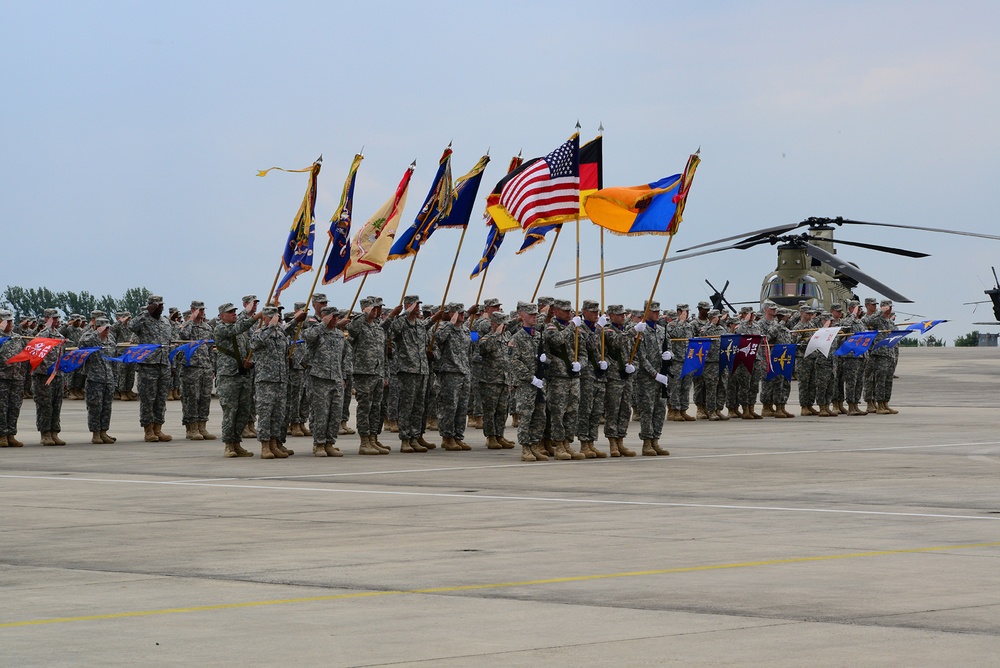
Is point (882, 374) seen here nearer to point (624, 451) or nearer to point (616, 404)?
point (624, 451)

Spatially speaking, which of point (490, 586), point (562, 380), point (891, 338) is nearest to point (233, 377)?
point (562, 380)

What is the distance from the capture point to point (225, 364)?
19.1 m

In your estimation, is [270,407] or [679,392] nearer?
[270,407]

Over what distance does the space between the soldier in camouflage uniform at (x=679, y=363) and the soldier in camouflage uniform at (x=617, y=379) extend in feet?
21.9

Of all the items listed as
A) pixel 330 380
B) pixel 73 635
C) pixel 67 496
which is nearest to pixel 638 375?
pixel 330 380

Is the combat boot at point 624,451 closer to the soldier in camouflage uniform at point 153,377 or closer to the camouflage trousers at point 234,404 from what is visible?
the camouflage trousers at point 234,404

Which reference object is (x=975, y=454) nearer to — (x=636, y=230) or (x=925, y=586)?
(x=636, y=230)

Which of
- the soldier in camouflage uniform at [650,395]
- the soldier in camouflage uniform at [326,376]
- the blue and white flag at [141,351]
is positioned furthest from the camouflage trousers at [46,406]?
the soldier in camouflage uniform at [650,395]

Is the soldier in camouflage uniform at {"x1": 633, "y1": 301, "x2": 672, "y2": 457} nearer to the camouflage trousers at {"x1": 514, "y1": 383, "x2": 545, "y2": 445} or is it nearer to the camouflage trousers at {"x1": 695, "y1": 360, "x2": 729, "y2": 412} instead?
the camouflage trousers at {"x1": 514, "y1": 383, "x2": 545, "y2": 445}

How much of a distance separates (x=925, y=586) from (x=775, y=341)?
19520 millimetres

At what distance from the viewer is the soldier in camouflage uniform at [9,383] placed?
20.4m

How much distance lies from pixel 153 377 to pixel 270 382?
433cm

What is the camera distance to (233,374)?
19.0 m

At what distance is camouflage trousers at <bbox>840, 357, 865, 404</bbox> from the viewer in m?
27.7
